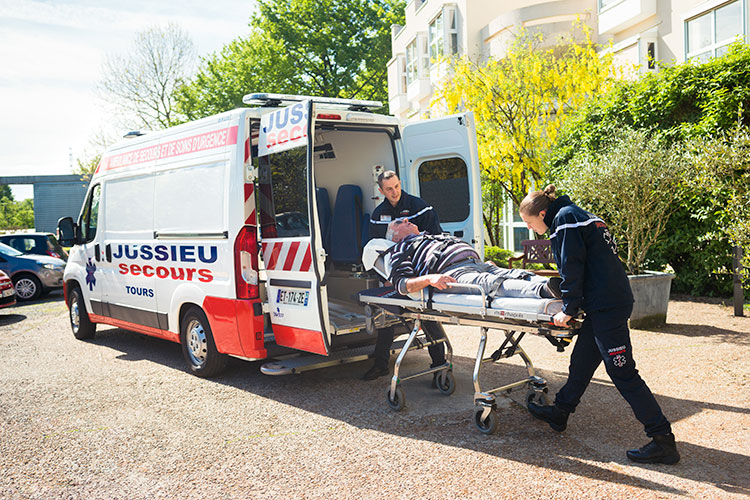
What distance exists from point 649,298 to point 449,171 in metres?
3.37

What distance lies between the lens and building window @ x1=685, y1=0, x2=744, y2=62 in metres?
15.5

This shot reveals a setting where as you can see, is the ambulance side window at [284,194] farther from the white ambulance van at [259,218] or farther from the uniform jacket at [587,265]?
the uniform jacket at [587,265]

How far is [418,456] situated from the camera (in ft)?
14.6

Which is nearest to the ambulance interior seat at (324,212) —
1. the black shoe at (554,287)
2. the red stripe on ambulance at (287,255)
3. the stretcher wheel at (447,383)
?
the red stripe on ambulance at (287,255)

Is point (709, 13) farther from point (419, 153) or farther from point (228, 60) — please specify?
point (228, 60)

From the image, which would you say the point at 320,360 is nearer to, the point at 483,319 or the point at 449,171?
the point at 483,319

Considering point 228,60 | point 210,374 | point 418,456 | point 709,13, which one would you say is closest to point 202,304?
point 210,374

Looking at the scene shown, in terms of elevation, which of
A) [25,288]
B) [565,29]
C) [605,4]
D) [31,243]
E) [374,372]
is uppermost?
[605,4]

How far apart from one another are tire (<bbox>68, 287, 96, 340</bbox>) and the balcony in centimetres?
1646

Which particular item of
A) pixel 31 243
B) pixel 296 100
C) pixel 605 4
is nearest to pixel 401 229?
pixel 296 100

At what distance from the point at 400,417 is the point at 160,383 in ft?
9.33

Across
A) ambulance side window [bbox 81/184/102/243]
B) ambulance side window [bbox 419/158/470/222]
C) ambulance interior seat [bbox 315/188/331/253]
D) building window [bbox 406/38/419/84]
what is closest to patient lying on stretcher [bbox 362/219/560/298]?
ambulance side window [bbox 419/158/470/222]

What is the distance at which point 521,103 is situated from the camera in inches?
593

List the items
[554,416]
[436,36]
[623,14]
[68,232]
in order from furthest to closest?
1. [436,36]
2. [623,14]
3. [68,232]
4. [554,416]
